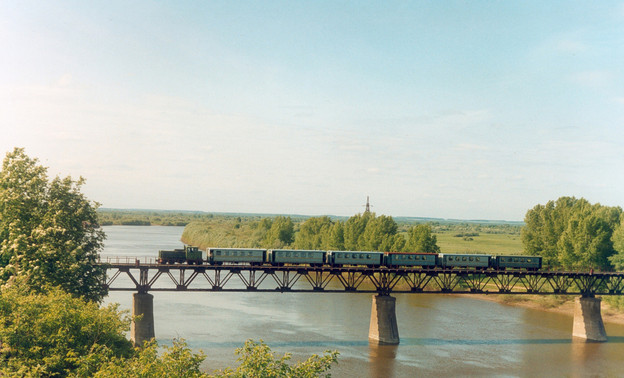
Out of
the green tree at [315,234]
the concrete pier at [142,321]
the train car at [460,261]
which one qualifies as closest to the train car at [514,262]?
the train car at [460,261]

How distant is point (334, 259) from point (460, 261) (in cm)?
1810

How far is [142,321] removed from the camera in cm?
5897

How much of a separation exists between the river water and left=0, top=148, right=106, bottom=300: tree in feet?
48.1

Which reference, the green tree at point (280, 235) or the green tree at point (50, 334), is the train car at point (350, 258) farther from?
the green tree at point (280, 235)

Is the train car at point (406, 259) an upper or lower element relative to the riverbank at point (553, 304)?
upper

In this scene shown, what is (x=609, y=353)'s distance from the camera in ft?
216

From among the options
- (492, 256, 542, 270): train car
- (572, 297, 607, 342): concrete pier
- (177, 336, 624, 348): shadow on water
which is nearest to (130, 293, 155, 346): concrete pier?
(177, 336, 624, 348): shadow on water

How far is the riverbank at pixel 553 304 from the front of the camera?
8912 centimetres

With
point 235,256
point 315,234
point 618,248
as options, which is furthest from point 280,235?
point 235,256

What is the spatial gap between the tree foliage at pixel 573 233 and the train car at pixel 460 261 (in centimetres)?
3664

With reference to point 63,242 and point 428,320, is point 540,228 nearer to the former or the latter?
point 428,320

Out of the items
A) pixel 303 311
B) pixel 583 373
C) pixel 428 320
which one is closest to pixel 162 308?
pixel 303 311

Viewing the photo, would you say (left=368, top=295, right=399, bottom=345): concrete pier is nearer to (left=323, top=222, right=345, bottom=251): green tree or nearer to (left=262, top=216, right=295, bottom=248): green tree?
(left=323, top=222, right=345, bottom=251): green tree

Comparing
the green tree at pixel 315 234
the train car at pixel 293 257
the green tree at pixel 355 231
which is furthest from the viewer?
the green tree at pixel 315 234
